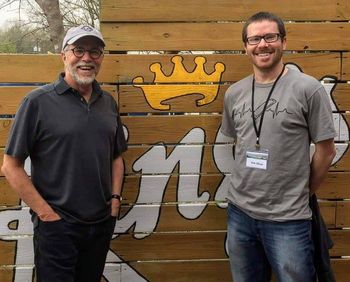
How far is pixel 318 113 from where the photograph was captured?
2.34m

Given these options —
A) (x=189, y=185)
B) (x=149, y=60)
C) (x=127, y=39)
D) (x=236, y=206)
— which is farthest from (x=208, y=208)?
(x=127, y=39)

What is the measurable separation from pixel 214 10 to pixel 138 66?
26.9 inches

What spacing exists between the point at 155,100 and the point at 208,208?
89 centimetres

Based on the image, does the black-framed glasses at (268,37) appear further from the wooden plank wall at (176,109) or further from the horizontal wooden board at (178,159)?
the horizontal wooden board at (178,159)

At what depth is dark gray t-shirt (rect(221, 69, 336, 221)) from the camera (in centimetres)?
235

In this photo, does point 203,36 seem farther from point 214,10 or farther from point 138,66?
point 138,66

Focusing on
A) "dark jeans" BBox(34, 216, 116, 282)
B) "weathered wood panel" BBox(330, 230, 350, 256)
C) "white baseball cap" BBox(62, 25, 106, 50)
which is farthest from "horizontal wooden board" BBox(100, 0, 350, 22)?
"weathered wood panel" BBox(330, 230, 350, 256)

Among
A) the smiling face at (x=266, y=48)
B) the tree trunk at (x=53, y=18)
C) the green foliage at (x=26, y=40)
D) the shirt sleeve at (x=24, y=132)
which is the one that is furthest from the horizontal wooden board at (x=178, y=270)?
the green foliage at (x=26, y=40)

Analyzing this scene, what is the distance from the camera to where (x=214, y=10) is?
10.2 feet

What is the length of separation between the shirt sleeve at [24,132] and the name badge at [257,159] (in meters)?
1.19

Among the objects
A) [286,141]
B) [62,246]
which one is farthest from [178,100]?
[62,246]

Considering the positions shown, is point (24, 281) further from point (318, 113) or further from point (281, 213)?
point (318, 113)

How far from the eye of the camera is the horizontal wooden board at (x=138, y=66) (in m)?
3.02

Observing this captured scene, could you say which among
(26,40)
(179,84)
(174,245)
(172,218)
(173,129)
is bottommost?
(174,245)
